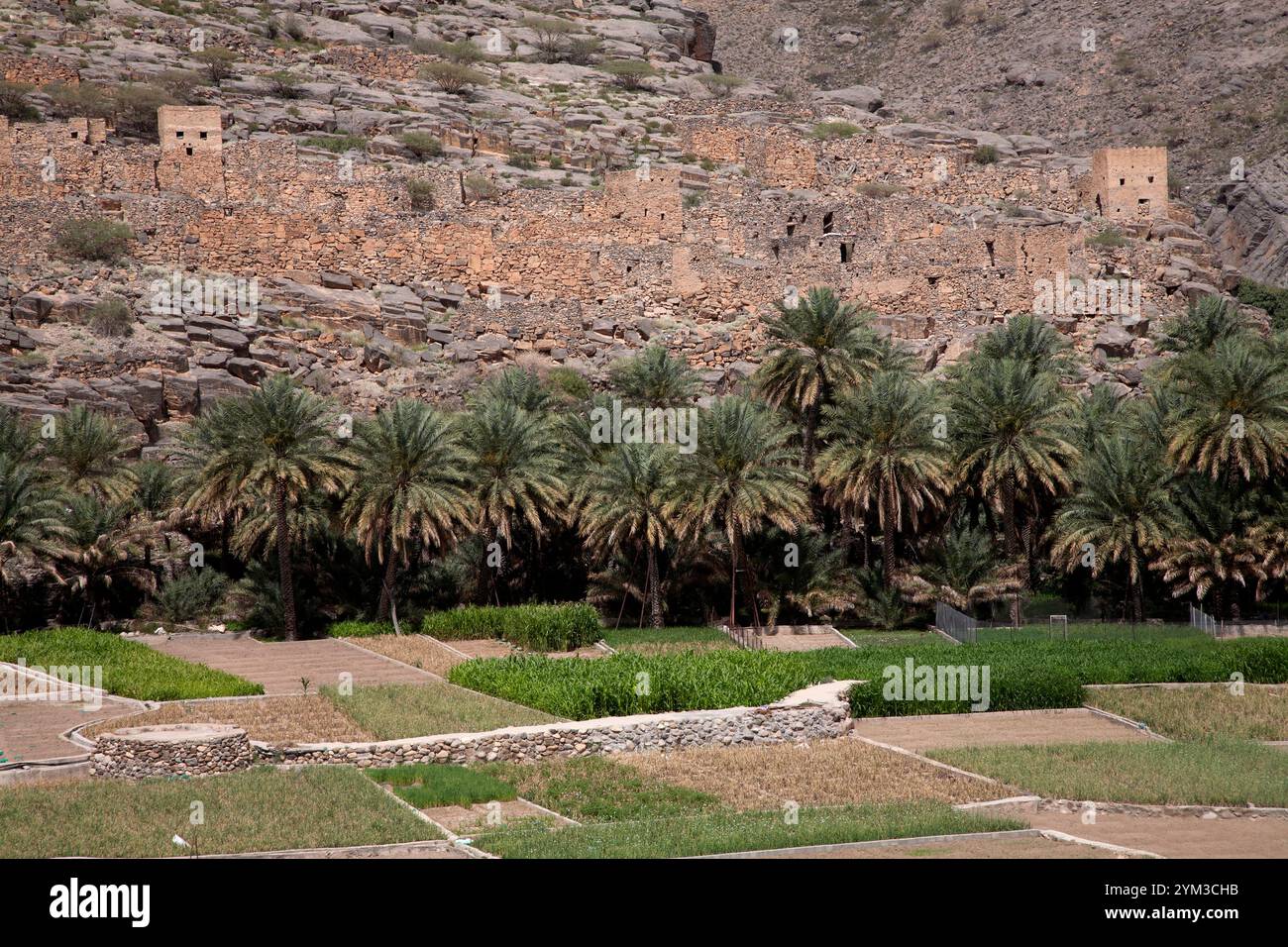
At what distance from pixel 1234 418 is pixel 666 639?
42.6ft

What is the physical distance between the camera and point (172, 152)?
1893 inches

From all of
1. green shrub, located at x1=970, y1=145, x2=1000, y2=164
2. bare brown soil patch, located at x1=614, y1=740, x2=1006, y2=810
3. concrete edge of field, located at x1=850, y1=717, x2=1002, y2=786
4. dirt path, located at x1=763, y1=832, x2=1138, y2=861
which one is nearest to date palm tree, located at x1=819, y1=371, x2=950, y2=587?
concrete edge of field, located at x1=850, y1=717, x2=1002, y2=786

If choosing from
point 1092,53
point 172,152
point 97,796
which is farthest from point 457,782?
point 1092,53

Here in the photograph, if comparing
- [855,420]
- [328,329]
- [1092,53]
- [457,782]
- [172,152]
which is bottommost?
[457,782]

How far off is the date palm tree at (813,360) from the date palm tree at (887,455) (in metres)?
1.19

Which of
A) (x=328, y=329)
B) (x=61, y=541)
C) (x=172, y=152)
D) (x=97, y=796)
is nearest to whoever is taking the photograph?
(x=97, y=796)

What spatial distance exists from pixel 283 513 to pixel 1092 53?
58.8 meters

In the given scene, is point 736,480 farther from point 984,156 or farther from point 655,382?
point 984,156

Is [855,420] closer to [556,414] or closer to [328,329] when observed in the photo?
[556,414]

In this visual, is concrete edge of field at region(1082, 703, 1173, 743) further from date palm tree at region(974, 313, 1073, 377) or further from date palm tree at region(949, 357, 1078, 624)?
date palm tree at region(974, 313, 1073, 377)

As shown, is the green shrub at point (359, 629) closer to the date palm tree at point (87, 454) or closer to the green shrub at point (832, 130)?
the date palm tree at point (87, 454)

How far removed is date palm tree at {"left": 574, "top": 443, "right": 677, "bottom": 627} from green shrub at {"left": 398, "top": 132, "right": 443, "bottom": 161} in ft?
82.1

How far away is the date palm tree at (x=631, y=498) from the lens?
3394 cm

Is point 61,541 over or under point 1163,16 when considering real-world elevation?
under
